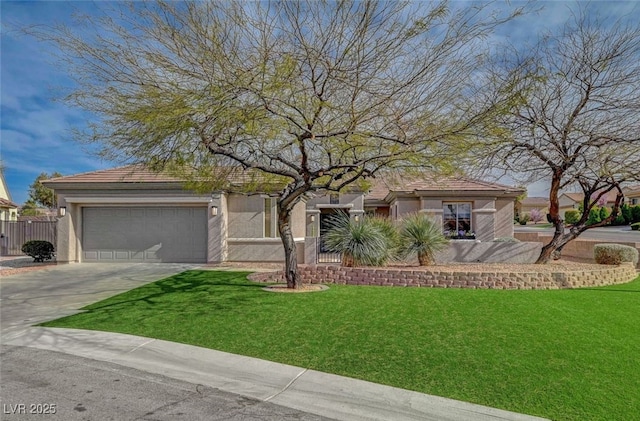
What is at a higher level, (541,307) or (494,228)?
(494,228)

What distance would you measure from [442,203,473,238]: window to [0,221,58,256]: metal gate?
20126 millimetres

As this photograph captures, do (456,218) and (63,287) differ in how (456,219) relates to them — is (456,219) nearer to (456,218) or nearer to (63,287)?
(456,218)

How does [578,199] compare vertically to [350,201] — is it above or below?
above

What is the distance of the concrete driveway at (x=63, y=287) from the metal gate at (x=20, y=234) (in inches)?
265

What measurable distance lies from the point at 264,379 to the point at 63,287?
9537 mm

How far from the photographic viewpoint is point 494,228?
20.2 m

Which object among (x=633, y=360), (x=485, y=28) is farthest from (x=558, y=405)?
(x=485, y=28)

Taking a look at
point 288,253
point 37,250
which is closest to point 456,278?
point 288,253

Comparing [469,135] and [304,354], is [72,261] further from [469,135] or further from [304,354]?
[469,135]

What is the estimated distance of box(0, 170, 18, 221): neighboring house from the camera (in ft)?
93.1

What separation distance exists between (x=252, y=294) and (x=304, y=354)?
4.38 meters

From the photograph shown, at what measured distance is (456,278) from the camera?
11.9 m

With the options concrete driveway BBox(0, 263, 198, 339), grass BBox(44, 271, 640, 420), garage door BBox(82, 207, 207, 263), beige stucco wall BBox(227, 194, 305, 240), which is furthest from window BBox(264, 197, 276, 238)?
grass BBox(44, 271, 640, 420)

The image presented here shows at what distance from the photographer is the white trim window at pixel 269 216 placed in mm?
18531
